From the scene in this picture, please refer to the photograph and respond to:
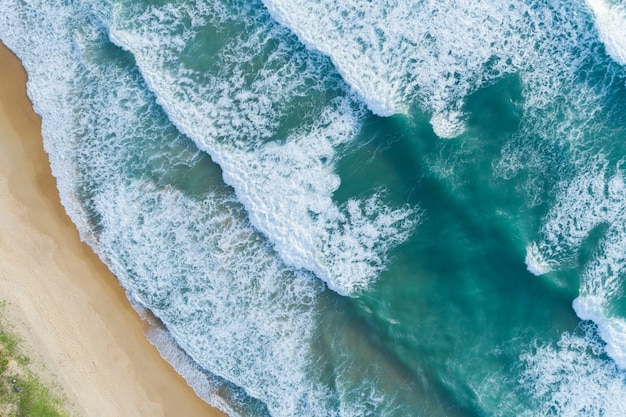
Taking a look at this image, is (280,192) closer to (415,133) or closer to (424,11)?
(415,133)

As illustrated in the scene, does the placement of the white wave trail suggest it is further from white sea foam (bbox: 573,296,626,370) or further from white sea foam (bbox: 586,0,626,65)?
white sea foam (bbox: 586,0,626,65)

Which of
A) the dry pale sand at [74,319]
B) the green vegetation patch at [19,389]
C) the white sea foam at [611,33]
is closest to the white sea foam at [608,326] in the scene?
the white sea foam at [611,33]

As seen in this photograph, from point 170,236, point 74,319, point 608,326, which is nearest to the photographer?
point 608,326

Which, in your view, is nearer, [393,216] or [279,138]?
[393,216]

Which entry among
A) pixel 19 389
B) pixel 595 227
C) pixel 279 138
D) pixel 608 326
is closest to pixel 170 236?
pixel 279 138

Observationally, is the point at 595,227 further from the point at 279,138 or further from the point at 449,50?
the point at 279,138

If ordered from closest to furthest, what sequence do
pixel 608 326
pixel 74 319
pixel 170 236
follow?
1. pixel 608 326
2. pixel 74 319
3. pixel 170 236

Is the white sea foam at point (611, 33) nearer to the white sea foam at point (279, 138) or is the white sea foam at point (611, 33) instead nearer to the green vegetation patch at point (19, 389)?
the white sea foam at point (279, 138)
